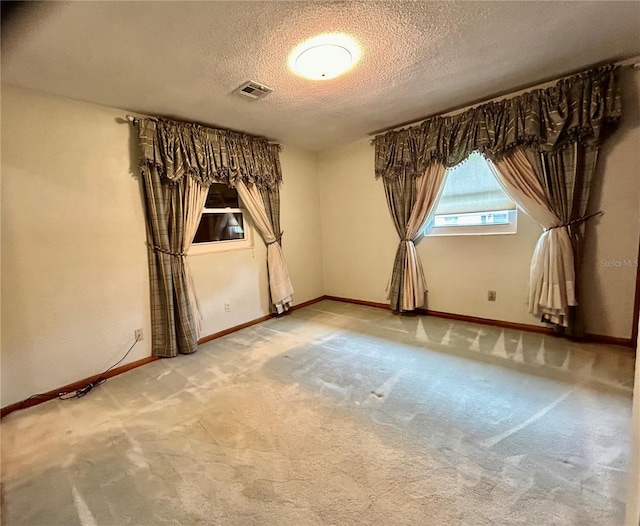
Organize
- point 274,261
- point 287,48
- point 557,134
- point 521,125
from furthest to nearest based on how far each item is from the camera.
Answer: point 274,261 → point 521,125 → point 557,134 → point 287,48

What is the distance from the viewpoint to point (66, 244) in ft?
7.81

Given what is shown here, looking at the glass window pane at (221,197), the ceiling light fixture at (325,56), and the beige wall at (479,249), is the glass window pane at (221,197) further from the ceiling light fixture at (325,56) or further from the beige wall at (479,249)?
the ceiling light fixture at (325,56)

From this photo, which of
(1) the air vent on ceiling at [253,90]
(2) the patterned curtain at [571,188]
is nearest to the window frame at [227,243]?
(1) the air vent on ceiling at [253,90]

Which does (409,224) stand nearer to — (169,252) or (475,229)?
(475,229)

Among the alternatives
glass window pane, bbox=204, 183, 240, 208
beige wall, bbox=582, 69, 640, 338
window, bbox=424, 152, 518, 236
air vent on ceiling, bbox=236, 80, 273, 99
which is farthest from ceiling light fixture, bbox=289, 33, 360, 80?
beige wall, bbox=582, 69, 640, 338

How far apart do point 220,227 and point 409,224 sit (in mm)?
2302

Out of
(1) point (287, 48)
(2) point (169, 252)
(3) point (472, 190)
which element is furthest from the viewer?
(3) point (472, 190)

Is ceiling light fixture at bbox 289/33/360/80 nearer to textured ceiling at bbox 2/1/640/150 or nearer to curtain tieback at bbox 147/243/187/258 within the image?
textured ceiling at bbox 2/1/640/150

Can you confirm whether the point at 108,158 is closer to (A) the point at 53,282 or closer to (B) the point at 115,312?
(A) the point at 53,282

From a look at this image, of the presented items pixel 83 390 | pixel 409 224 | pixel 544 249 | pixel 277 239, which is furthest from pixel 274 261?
pixel 544 249

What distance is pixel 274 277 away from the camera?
12.8ft

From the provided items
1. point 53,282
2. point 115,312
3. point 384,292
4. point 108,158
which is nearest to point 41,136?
point 108,158

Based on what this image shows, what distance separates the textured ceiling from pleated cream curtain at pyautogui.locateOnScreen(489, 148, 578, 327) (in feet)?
2.46

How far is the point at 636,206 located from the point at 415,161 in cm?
196
